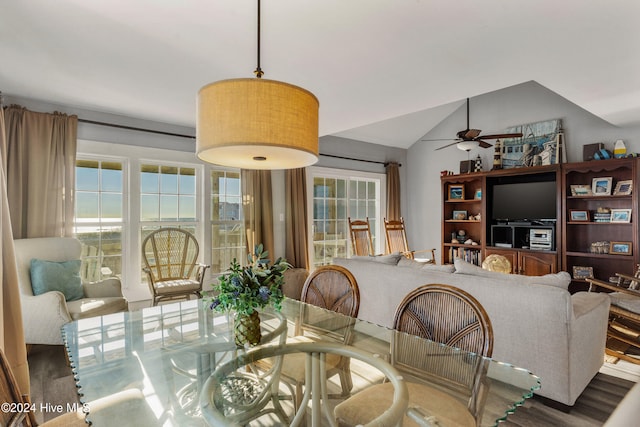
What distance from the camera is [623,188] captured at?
4387 mm

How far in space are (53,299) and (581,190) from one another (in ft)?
20.0

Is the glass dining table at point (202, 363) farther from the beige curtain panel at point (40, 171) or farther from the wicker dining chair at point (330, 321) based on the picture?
the beige curtain panel at point (40, 171)

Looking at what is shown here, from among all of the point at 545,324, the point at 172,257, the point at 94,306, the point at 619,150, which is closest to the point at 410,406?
the point at 545,324

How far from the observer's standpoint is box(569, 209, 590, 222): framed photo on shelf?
4664 millimetres

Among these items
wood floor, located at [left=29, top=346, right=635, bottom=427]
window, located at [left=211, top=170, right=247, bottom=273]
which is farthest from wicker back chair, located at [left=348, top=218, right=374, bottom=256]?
wood floor, located at [left=29, top=346, right=635, bottom=427]

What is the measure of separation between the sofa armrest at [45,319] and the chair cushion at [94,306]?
0.12m

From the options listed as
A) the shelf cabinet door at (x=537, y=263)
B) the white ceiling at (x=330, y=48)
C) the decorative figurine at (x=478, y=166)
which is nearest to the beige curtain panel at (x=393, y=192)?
the decorative figurine at (x=478, y=166)

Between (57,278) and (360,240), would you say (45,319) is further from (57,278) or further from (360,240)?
(360,240)

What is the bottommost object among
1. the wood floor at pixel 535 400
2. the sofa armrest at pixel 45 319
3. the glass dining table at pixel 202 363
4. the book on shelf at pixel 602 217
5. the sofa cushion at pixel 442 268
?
the wood floor at pixel 535 400

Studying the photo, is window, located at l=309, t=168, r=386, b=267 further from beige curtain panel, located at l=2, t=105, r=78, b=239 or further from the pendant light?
the pendant light

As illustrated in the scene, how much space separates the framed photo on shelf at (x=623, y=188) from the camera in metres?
4.30

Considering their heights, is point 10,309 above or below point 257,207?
below

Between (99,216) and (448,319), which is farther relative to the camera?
(99,216)

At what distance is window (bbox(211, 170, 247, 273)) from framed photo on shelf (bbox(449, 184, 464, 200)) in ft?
12.5
